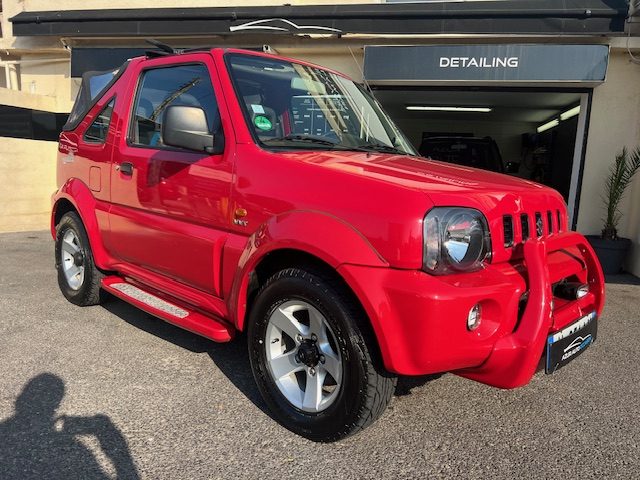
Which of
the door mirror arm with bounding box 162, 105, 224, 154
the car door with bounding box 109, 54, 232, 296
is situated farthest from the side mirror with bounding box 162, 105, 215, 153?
the car door with bounding box 109, 54, 232, 296

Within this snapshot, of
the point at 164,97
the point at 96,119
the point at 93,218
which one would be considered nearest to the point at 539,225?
the point at 164,97

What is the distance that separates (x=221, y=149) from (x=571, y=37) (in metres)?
6.11

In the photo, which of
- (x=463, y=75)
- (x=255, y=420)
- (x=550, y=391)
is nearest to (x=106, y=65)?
(x=463, y=75)

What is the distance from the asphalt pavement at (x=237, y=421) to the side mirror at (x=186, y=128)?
55.6 inches

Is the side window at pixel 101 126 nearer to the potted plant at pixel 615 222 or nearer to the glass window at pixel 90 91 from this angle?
the glass window at pixel 90 91

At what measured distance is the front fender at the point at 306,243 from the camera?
7.20 ft

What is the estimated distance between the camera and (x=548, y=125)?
12.9m

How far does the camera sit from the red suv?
2.14 m

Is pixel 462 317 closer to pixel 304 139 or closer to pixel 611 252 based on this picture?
pixel 304 139

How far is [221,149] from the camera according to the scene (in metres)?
2.84

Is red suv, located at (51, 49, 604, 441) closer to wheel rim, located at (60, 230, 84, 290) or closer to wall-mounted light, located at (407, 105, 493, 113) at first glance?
wheel rim, located at (60, 230, 84, 290)

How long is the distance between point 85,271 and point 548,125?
11919mm

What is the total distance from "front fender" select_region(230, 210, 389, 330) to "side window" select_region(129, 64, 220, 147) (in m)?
0.82

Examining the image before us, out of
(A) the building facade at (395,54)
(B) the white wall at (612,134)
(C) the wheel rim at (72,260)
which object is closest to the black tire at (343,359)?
(C) the wheel rim at (72,260)
